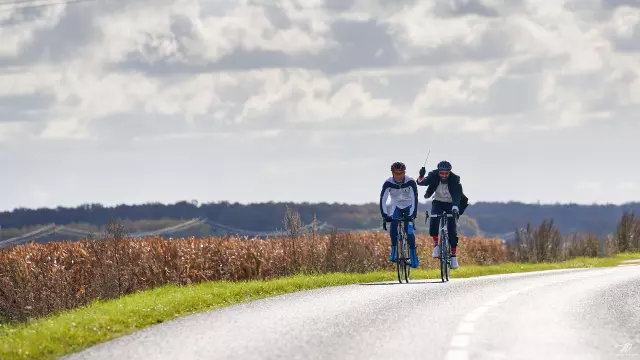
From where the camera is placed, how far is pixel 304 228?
3050 cm

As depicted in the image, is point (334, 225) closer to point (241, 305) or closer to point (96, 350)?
point (241, 305)

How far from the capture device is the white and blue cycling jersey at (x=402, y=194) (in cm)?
2411

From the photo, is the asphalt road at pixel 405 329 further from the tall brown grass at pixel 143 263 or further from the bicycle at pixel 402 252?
the tall brown grass at pixel 143 263

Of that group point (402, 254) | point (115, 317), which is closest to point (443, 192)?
point (402, 254)

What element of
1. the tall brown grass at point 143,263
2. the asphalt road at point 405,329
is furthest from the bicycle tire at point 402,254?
the tall brown grass at point 143,263

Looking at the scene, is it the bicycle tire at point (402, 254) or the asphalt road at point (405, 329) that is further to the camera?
the bicycle tire at point (402, 254)

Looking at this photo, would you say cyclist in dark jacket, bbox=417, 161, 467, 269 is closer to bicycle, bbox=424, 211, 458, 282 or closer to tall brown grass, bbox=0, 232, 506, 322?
bicycle, bbox=424, 211, 458, 282

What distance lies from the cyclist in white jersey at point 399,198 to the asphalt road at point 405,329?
4056mm

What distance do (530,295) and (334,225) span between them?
1242 cm

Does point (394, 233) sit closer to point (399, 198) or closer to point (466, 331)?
point (399, 198)

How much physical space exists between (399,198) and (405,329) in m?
10.6

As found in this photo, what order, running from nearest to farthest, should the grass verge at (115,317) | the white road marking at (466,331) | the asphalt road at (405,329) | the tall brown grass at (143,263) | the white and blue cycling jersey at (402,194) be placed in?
1. the white road marking at (466,331)
2. the asphalt road at (405,329)
3. the grass verge at (115,317)
4. the white and blue cycling jersey at (402,194)
5. the tall brown grass at (143,263)

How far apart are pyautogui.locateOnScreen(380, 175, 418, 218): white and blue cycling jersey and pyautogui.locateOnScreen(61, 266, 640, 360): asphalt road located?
4.05m

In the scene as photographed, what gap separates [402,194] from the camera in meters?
24.2
